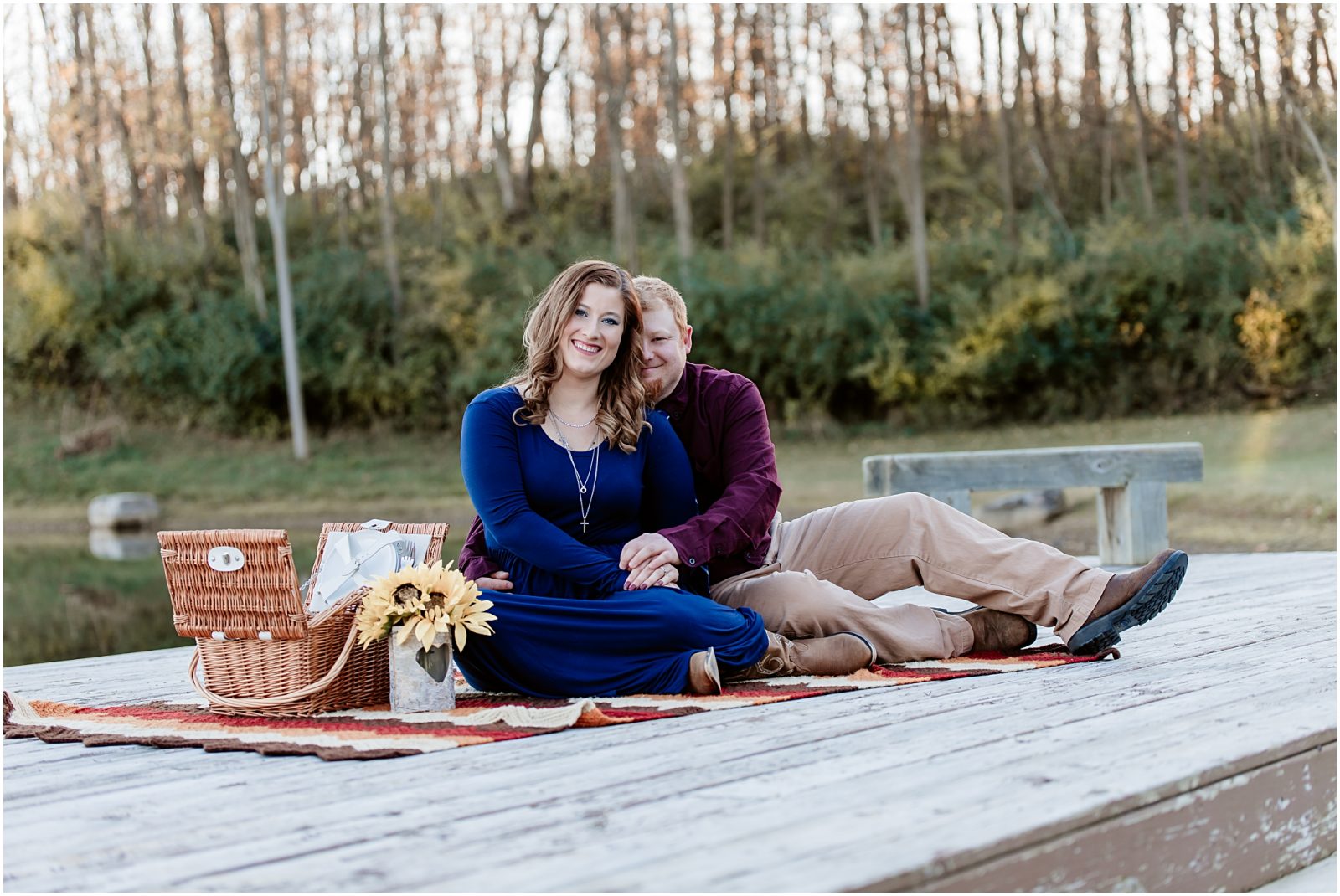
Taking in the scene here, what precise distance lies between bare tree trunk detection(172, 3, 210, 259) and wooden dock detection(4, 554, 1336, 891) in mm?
19779

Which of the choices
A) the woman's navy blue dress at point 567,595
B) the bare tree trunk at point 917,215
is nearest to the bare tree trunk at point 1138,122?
the bare tree trunk at point 917,215

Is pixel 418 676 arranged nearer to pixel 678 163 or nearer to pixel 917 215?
pixel 678 163

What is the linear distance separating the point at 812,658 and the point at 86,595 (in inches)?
454

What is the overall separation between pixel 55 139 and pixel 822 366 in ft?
41.8

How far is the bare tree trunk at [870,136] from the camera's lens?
20.6 m

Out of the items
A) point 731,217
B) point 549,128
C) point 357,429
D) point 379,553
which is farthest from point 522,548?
point 549,128

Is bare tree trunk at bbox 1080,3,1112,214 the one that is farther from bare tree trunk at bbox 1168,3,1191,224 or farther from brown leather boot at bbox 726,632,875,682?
brown leather boot at bbox 726,632,875,682

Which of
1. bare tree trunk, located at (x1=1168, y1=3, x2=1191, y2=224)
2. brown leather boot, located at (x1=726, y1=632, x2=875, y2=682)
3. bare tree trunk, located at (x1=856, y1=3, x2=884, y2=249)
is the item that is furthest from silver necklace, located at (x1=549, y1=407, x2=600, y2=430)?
bare tree trunk, located at (x1=856, y1=3, x2=884, y2=249)

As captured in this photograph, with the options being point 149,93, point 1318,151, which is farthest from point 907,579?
point 149,93

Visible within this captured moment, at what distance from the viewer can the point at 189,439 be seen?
19953 mm

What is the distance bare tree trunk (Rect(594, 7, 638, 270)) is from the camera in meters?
18.7

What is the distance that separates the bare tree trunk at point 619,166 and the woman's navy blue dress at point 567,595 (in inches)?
608

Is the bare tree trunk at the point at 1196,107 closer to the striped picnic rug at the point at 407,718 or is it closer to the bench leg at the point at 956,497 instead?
the bench leg at the point at 956,497

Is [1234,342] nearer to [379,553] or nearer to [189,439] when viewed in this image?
[189,439]
